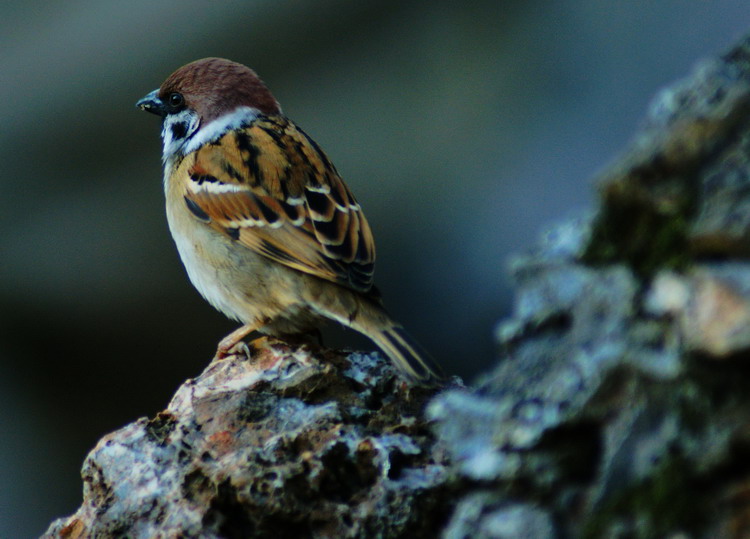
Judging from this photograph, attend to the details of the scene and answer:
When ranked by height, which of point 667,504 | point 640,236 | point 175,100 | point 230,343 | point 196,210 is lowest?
point 667,504

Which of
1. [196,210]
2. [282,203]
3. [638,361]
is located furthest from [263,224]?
[638,361]

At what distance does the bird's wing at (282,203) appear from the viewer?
11.8ft

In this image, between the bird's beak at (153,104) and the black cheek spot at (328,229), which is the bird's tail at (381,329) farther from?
the bird's beak at (153,104)

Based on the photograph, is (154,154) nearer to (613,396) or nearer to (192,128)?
(192,128)

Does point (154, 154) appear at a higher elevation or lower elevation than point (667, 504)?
higher

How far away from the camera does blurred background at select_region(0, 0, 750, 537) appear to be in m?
6.73

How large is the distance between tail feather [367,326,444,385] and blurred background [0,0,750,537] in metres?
3.35

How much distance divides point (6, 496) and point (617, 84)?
5047 millimetres

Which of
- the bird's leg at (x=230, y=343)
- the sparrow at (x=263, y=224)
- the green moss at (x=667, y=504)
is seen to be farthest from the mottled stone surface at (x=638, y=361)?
the bird's leg at (x=230, y=343)

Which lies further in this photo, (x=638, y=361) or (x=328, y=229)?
(x=328, y=229)

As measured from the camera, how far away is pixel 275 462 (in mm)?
2455

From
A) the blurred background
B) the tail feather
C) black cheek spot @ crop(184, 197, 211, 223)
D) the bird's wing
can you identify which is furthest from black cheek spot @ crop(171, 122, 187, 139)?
the blurred background

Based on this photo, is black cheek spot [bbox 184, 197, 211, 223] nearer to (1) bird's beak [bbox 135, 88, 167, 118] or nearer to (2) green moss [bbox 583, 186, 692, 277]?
(1) bird's beak [bbox 135, 88, 167, 118]

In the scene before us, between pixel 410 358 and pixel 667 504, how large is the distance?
1.40 metres
